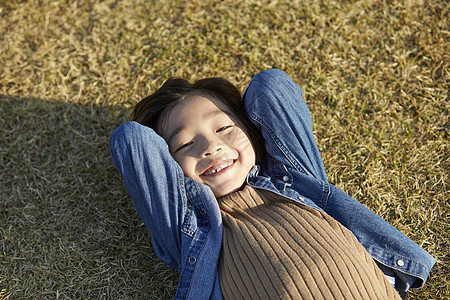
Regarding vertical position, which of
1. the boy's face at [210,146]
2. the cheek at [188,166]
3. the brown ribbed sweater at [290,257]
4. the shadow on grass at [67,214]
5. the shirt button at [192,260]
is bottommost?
the shadow on grass at [67,214]

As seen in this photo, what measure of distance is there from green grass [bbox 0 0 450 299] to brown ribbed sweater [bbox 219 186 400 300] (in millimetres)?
612

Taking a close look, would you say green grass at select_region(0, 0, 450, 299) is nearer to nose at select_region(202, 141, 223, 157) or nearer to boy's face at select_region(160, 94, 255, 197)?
boy's face at select_region(160, 94, 255, 197)

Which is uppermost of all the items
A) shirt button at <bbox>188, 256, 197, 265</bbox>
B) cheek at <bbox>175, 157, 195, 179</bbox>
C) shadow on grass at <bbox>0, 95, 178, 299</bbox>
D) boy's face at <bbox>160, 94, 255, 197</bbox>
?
boy's face at <bbox>160, 94, 255, 197</bbox>

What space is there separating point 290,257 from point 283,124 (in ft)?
2.71

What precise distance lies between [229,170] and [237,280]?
24.3 inches

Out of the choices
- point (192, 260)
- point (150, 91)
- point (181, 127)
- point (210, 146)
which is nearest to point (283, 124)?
point (210, 146)

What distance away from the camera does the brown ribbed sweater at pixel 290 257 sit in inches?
79.4

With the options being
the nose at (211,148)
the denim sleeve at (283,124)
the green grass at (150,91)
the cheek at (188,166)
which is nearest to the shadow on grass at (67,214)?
the green grass at (150,91)

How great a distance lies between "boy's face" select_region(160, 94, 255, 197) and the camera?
2424 millimetres

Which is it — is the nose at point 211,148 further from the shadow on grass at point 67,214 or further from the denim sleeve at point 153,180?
the shadow on grass at point 67,214

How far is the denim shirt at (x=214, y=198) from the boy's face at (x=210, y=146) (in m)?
0.08

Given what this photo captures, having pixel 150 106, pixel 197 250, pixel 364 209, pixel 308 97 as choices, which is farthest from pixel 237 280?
pixel 308 97

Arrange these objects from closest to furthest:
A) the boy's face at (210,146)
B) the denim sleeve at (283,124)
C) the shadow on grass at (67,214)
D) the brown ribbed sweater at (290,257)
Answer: the brown ribbed sweater at (290,257)
the boy's face at (210,146)
the denim sleeve at (283,124)
the shadow on grass at (67,214)

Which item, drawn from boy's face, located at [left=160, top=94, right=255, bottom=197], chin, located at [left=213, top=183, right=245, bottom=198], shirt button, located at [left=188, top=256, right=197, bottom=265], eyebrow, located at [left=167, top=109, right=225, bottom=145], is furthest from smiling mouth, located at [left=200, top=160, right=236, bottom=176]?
shirt button, located at [left=188, top=256, right=197, bottom=265]
